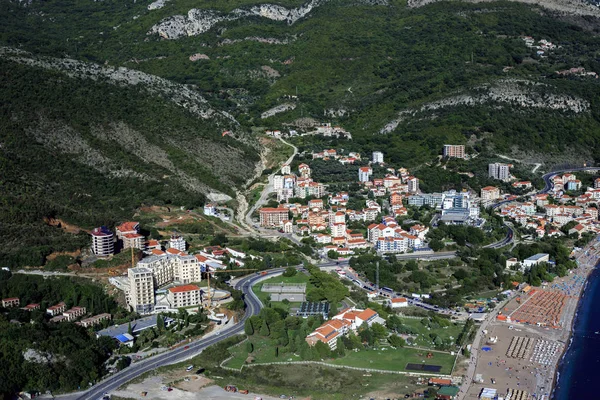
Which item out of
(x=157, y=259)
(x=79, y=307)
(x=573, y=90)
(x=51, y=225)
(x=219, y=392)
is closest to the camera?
(x=219, y=392)

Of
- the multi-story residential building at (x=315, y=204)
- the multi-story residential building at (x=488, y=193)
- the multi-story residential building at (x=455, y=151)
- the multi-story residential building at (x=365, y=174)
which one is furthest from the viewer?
the multi-story residential building at (x=455, y=151)

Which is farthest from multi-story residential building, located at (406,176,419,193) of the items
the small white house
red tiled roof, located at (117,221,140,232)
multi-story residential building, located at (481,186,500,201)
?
red tiled roof, located at (117,221,140,232)

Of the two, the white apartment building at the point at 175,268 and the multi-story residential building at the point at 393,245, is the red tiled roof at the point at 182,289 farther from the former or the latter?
the multi-story residential building at the point at 393,245

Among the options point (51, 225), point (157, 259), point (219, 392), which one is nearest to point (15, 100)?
point (51, 225)

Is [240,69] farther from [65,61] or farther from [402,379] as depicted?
[402,379]

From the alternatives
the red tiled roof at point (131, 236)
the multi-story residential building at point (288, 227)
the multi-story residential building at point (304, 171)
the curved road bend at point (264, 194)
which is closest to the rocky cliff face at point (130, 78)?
the curved road bend at point (264, 194)

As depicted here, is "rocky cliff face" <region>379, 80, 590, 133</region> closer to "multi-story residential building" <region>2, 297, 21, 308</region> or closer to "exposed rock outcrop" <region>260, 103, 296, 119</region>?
"exposed rock outcrop" <region>260, 103, 296, 119</region>
